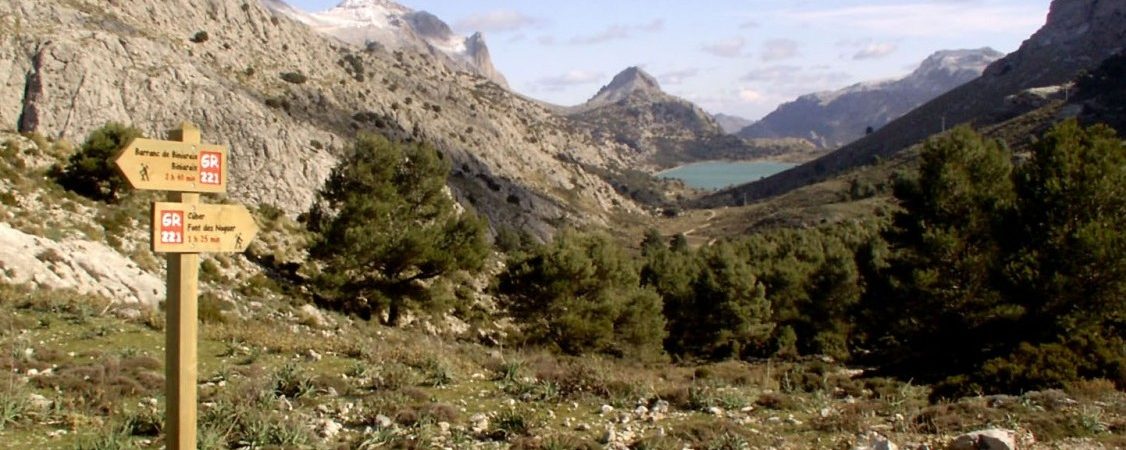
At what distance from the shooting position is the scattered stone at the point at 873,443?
9331 millimetres

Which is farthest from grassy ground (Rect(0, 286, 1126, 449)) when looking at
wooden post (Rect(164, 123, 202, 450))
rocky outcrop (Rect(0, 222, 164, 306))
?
rocky outcrop (Rect(0, 222, 164, 306))

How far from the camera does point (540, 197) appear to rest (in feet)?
327

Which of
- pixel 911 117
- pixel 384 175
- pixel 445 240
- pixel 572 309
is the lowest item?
pixel 572 309

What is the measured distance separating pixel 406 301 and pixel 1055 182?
25.7 m

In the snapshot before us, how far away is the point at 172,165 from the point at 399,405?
18.7 feet

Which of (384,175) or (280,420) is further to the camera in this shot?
(384,175)

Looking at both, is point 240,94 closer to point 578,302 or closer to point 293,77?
point 293,77

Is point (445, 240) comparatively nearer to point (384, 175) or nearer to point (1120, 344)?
point (384, 175)

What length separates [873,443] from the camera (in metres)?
10.2

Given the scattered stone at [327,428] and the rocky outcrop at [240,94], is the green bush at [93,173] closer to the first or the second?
the rocky outcrop at [240,94]

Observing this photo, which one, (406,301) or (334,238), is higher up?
(334,238)

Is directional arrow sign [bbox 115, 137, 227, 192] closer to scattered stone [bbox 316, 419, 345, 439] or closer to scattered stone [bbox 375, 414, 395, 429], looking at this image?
scattered stone [bbox 316, 419, 345, 439]

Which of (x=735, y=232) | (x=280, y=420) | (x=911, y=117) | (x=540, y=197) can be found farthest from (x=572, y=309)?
(x=911, y=117)

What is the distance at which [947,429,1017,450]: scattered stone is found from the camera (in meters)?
9.30
